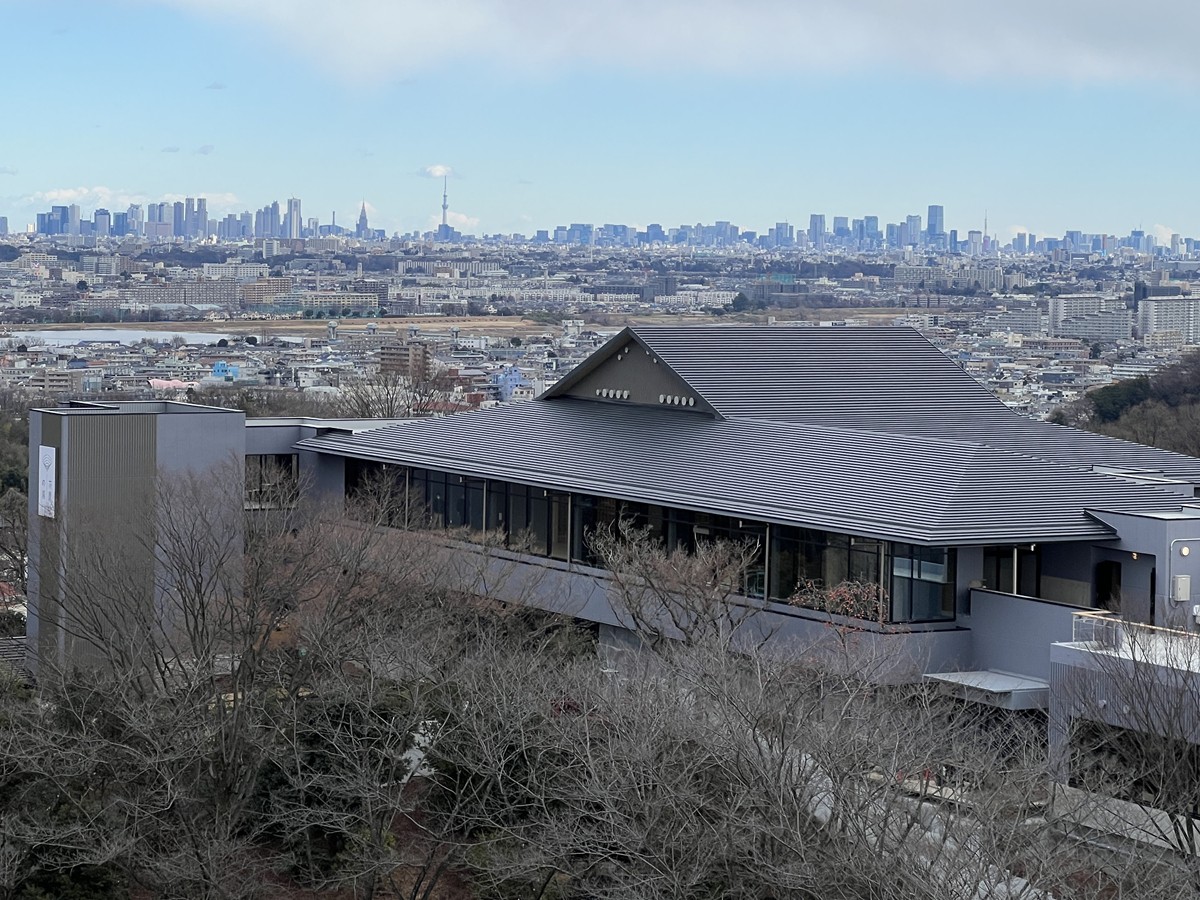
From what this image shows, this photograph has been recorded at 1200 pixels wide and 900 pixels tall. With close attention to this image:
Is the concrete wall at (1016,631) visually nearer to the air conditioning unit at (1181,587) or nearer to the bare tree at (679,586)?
the air conditioning unit at (1181,587)

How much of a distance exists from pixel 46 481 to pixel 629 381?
12.5 m

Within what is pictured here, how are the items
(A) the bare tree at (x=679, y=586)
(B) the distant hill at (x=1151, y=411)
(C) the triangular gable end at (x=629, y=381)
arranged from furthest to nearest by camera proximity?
(B) the distant hill at (x=1151, y=411), (C) the triangular gable end at (x=629, y=381), (A) the bare tree at (x=679, y=586)

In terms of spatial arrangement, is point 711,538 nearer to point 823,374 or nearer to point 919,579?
point 919,579

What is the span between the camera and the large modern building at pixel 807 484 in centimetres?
2991

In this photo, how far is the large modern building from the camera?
98.1ft

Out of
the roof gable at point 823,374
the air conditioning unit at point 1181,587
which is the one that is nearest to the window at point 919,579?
the air conditioning unit at point 1181,587

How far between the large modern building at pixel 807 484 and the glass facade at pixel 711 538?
4cm

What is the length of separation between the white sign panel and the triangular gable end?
11359 mm

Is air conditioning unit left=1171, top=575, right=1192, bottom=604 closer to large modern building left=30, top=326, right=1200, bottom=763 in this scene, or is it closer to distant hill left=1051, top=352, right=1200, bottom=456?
large modern building left=30, top=326, right=1200, bottom=763

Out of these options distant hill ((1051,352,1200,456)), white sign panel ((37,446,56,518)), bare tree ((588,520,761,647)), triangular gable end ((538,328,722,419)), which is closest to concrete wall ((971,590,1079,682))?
bare tree ((588,520,761,647))

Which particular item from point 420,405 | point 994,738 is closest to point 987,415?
point 994,738

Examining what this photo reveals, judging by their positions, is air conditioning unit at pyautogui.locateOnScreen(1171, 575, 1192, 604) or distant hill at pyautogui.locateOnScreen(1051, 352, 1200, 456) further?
distant hill at pyautogui.locateOnScreen(1051, 352, 1200, 456)

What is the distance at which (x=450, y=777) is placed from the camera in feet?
85.3

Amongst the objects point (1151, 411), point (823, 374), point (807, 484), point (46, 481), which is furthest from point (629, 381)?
point (1151, 411)
